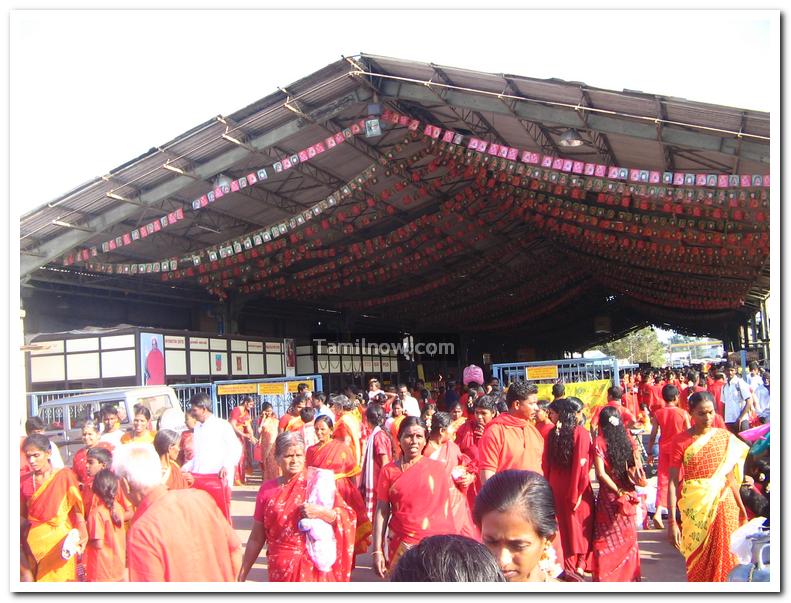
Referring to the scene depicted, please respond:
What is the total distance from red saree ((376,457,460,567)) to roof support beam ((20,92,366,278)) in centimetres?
786

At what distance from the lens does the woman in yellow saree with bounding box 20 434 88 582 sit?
4.72m

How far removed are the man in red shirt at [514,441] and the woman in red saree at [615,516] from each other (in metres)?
0.46

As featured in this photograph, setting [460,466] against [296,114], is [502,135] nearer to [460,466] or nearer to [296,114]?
[296,114]

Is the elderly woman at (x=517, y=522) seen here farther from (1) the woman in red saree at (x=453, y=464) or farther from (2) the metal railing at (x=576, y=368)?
(2) the metal railing at (x=576, y=368)

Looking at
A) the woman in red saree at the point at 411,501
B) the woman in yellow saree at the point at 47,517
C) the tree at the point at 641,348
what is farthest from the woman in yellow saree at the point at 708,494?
the tree at the point at 641,348

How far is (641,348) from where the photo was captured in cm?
7962

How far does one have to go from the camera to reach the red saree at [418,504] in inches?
156

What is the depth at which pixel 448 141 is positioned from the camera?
1089 cm

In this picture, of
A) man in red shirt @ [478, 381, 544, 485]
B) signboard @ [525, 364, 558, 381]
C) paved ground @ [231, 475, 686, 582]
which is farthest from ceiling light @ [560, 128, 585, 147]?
man in red shirt @ [478, 381, 544, 485]

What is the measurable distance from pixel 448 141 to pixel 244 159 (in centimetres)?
352

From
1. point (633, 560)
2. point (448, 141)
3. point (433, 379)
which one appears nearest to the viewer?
point (633, 560)

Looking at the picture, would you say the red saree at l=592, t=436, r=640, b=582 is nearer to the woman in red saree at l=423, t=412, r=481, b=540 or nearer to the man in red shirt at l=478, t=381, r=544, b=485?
the man in red shirt at l=478, t=381, r=544, b=485

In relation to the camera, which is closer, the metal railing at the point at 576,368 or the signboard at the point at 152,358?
the metal railing at the point at 576,368

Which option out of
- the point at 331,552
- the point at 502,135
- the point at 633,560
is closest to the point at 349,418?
the point at 633,560
